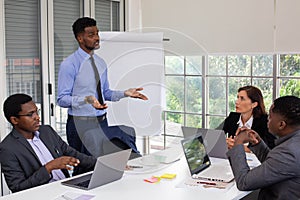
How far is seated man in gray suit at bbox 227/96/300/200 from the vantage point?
2098mm

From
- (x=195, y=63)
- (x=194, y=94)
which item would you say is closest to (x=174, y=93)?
(x=194, y=94)

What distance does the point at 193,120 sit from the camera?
175 inches

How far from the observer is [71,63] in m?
3.24

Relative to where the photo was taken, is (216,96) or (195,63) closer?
(216,96)

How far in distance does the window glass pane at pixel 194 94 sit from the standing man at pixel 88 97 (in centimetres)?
81

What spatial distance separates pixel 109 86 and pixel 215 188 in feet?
5.01

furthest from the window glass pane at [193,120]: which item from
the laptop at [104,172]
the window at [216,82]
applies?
the laptop at [104,172]

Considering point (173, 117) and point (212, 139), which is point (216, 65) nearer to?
point (173, 117)

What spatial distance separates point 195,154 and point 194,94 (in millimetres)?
1920

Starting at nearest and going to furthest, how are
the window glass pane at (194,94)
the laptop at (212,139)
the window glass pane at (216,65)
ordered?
the laptop at (212,139) → the window glass pane at (194,94) → the window glass pane at (216,65)

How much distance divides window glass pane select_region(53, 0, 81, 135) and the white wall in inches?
33.3

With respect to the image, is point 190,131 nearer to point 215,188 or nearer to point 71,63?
point 215,188

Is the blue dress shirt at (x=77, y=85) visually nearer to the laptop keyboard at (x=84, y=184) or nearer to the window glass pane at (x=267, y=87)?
the laptop keyboard at (x=84, y=184)

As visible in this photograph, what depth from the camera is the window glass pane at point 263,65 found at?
13.6 ft
